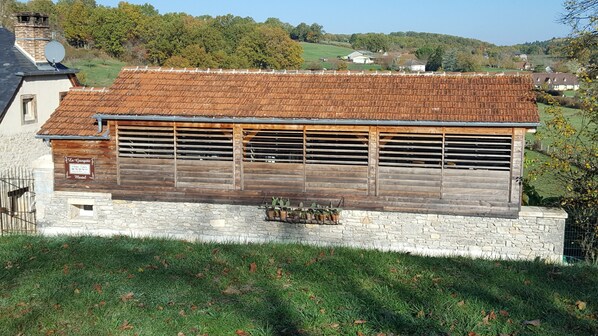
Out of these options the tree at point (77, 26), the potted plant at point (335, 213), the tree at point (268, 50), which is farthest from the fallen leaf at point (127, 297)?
the tree at point (77, 26)

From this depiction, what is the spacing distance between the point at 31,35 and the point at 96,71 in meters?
39.4

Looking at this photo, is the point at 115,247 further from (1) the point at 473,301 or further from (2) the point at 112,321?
(1) the point at 473,301

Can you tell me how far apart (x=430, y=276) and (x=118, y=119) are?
28.1 feet

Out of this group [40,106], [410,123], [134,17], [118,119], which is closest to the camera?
[410,123]

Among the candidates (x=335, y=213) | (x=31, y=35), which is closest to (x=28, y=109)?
(x=31, y=35)

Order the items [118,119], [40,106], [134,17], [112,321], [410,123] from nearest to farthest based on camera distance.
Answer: [112,321] < [410,123] < [118,119] < [40,106] < [134,17]

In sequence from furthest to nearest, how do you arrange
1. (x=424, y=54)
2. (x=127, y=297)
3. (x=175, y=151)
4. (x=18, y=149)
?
1. (x=424, y=54)
2. (x=18, y=149)
3. (x=175, y=151)
4. (x=127, y=297)

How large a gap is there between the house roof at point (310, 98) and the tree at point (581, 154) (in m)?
1.02

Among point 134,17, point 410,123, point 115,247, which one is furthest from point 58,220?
point 134,17

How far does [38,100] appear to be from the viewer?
21891mm

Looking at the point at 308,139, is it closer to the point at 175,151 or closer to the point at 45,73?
the point at 175,151

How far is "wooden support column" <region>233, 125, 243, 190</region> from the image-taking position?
49.8 feet

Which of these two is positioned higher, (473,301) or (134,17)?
(134,17)

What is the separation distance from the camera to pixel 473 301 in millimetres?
9797
